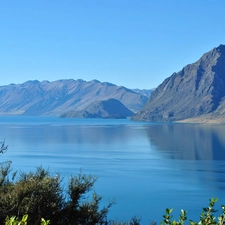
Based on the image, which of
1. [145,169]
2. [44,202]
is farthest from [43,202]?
[145,169]

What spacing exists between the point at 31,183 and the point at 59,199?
6.45 feet

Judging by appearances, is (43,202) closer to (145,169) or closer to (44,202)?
(44,202)

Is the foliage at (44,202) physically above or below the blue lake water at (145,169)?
below

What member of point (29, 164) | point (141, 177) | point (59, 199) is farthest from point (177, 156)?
point (59, 199)

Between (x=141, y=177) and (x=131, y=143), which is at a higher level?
(x=131, y=143)

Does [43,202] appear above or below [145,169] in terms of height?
below

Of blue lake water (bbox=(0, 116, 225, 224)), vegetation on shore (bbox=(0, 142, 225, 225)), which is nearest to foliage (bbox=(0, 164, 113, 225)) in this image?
vegetation on shore (bbox=(0, 142, 225, 225))

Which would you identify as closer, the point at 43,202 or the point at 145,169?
the point at 43,202

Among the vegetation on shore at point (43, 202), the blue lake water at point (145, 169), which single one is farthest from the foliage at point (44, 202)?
the blue lake water at point (145, 169)

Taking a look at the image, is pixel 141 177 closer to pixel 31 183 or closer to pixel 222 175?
pixel 222 175

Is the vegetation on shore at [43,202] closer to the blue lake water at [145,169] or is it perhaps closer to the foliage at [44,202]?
the foliage at [44,202]

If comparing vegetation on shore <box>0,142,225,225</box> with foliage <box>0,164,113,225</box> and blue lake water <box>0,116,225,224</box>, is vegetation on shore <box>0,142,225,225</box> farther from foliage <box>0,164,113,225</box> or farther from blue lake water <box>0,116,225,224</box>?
blue lake water <box>0,116,225,224</box>

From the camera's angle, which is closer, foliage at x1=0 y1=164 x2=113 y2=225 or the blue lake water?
foliage at x1=0 y1=164 x2=113 y2=225

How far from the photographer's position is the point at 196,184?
5691 cm
